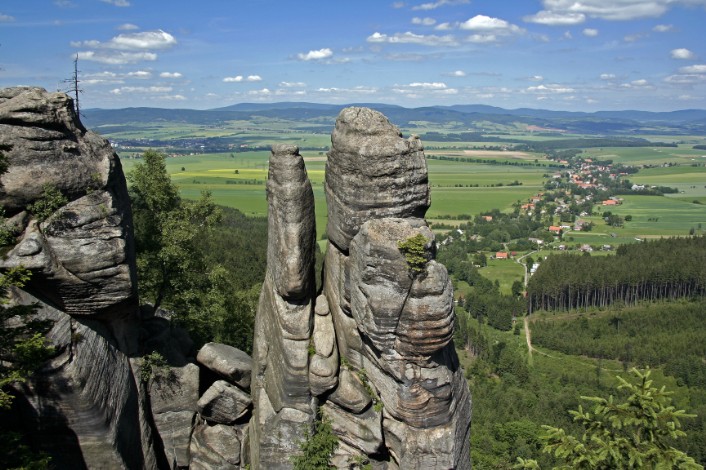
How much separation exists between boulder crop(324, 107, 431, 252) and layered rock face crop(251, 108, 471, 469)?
0.04m

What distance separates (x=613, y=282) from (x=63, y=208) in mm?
109333

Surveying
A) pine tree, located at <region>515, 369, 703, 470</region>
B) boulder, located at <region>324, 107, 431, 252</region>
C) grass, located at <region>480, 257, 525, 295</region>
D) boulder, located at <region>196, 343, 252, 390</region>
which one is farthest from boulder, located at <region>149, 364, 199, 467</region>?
grass, located at <region>480, 257, 525, 295</region>

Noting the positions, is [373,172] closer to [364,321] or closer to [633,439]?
[364,321]

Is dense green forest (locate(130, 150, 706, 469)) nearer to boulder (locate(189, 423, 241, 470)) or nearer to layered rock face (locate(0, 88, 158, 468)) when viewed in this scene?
layered rock face (locate(0, 88, 158, 468))

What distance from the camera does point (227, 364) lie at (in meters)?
22.9

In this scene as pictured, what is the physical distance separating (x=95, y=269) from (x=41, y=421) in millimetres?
5183

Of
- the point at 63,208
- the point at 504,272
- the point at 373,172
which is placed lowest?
the point at 504,272

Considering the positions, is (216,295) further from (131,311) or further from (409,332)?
(409,332)

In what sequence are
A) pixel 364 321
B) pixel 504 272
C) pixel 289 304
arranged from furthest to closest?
pixel 504 272, pixel 289 304, pixel 364 321

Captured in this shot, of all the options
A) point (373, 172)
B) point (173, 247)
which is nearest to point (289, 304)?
point (373, 172)

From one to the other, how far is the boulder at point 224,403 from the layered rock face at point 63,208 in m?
5.34

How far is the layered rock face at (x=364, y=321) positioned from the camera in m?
17.6

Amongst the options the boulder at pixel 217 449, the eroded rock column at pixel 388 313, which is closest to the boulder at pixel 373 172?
the eroded rock column at pixel 388 313

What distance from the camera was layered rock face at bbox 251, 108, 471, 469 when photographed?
17.6 m
